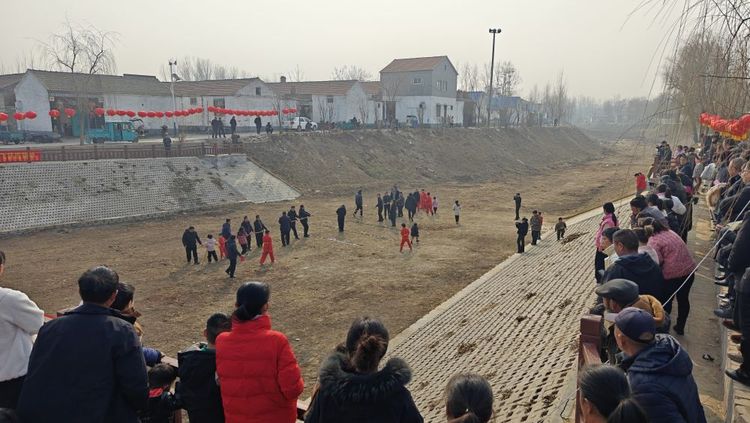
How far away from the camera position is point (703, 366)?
5.69 metres

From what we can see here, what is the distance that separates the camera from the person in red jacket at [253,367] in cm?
300

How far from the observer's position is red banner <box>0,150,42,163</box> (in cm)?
2173

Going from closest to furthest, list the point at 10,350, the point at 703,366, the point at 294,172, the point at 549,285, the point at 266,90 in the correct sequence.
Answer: the point at 10,350 → the point at 703,366 → the point at 549,285 → the point at 294,172 → the point at 266,90

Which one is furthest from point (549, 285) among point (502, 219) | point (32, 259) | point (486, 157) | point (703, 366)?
point (486, 157)

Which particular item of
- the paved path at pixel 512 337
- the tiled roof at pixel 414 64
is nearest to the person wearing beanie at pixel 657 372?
the paved path at pixel 512 337

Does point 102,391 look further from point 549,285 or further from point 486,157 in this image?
point 486,157

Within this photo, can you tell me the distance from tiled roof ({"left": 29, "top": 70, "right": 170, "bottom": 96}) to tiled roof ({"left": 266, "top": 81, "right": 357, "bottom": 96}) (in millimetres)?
12512

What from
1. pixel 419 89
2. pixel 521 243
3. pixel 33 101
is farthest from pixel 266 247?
pixel 419 89

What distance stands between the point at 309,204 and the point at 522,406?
73.5 feet

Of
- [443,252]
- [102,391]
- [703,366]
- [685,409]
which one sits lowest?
[443,252]

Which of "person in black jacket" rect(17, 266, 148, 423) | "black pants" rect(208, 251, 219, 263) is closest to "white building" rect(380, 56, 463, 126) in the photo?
"black pants" rect(208, 251, 219, 263)

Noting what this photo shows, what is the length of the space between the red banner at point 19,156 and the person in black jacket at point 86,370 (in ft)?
79.3

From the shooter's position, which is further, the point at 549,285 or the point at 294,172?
the point at 294,172

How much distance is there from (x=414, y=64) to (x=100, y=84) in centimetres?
3538
